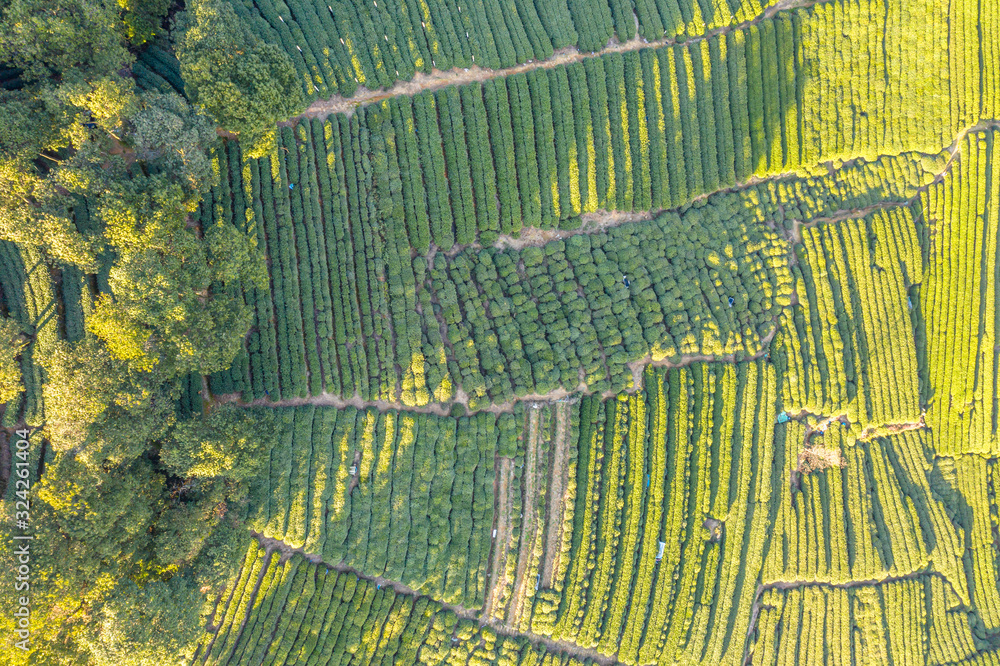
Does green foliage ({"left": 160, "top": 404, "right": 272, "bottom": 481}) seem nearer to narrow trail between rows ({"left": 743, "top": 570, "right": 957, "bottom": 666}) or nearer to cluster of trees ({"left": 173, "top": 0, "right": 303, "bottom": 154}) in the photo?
cluster of trees ({"left": 173, "top": 0, "right": 303, "bottom": 154})

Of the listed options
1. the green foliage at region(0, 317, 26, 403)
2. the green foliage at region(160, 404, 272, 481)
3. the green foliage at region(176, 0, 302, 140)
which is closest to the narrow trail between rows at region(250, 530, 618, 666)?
the green foliage at region(160, 404, 272, 481)

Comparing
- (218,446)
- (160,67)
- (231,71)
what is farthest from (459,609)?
(160,67)

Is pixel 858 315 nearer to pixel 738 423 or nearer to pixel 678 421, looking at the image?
pixel 738 423

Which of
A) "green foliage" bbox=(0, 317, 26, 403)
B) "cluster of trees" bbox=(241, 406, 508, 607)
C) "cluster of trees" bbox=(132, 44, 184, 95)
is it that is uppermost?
"cluster of trees" bbox=(132, 44, 184, 95)

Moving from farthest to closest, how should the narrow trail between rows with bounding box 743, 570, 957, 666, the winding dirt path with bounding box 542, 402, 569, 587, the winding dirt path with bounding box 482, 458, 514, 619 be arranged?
1. the narrow trail between rows with bounding box 743, 570, 957, 666
2. the winding dirt path with bounding box 542, 402, 569, 587
3. the winding dirt path with bounding box 482, 458, 514, 619

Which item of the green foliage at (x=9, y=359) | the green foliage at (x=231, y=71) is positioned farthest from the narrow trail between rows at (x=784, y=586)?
the green foliage at (x=9, y=359)

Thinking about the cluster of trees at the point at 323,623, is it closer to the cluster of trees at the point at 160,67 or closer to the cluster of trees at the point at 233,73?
the cluster of trees at the point at 233,73

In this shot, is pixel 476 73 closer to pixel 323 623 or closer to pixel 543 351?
pixel 543 351
